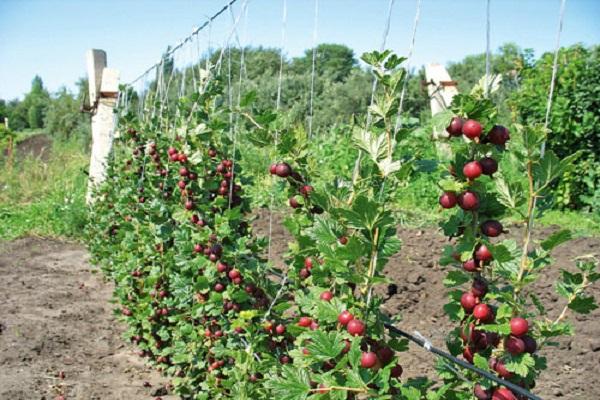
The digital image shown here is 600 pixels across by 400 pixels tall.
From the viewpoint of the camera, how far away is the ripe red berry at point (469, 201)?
4.23ft

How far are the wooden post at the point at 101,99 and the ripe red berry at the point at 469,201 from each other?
6275 mm

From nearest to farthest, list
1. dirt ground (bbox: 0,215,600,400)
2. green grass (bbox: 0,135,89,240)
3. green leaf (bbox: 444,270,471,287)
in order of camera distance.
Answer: green leaf (bbox: 444,270,471,287) → dirt ground (bbox: 0,215,600,400) → green grass (bbox: 0,135,89,240)

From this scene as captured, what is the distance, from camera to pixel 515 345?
1257 millimetres

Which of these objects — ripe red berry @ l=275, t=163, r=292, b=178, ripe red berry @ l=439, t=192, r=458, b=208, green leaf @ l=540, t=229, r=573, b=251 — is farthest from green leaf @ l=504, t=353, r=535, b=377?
ripe red berry @ l=275, t=163, r=292, b=178

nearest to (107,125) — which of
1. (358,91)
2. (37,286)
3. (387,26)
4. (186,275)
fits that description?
(37,286)

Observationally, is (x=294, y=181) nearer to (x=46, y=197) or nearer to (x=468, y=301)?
(x=468, y=301)

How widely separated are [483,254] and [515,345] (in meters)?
0.20

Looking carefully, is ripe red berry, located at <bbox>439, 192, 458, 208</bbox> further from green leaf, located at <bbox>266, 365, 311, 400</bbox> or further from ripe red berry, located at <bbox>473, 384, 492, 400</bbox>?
green leaf, located at <bbox>266, 365, 311, 400</bbox>

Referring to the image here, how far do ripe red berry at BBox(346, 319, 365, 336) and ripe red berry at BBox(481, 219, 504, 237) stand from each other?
36 centimetres

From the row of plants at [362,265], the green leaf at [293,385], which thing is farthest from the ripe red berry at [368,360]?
the green leaf at [293,385]

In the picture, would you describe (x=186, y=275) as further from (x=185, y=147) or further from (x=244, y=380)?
(x=244, y=380)

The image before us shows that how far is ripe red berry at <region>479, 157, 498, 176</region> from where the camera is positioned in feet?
4.20

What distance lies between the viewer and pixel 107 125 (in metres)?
7.08

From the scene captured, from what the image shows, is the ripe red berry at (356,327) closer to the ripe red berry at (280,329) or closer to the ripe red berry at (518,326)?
the ripe red berry at (518,326)
